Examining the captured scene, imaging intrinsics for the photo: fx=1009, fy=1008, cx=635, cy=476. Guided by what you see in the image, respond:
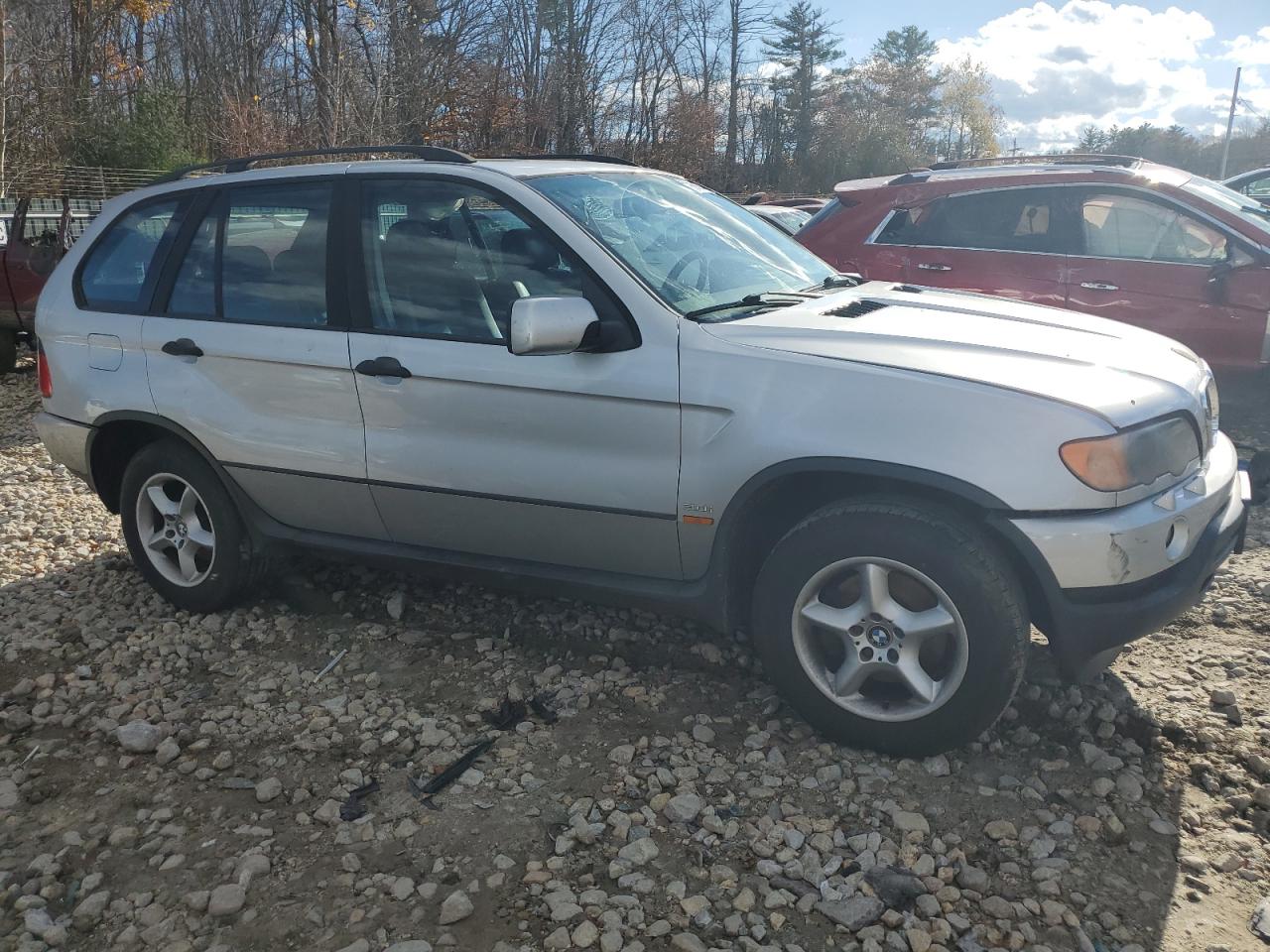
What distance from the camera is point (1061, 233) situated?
6570 mm

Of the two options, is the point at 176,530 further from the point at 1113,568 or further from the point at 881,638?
the point at 1113,568

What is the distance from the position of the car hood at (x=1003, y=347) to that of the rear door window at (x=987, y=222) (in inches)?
129

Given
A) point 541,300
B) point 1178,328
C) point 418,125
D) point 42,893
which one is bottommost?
point 42,893

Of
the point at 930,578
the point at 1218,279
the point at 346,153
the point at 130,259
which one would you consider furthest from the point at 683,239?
the point at 1218,279

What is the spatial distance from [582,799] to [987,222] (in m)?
5.26

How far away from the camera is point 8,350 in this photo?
33.9 feet

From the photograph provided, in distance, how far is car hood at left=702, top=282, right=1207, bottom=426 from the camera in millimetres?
2820

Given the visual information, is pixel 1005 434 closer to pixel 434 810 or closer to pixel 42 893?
pixel 434 810

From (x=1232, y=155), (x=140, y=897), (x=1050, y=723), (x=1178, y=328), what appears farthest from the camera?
(x=1232, y=155)

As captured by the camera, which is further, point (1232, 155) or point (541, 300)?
point (1232, 155)

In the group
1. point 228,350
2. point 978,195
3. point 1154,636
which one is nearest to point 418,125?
point 978,195

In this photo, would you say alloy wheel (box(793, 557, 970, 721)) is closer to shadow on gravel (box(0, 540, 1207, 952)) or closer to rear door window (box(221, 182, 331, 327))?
shadow on gravel (box(0, 540, 1207, 952))

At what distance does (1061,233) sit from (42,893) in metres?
6.43

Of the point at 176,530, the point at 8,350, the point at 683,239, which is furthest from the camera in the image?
the point at 8,350
